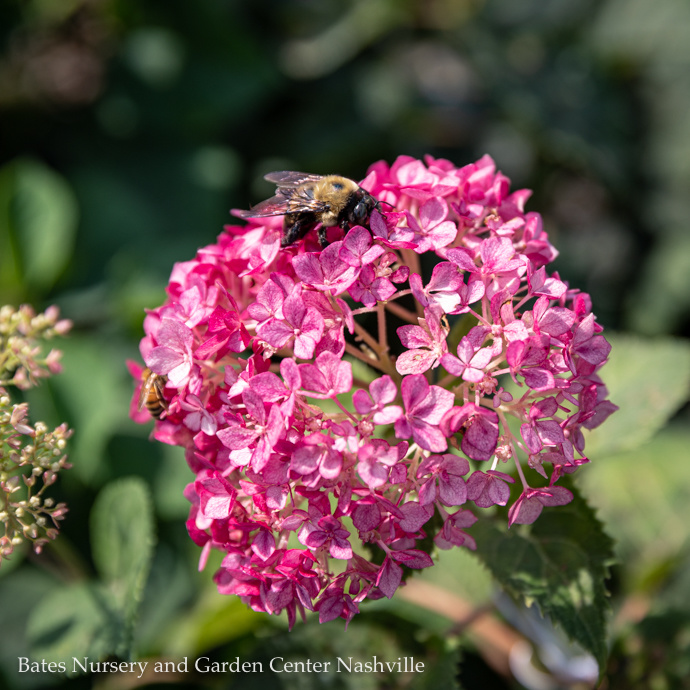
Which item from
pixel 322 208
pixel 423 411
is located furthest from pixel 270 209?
pixel 423 411

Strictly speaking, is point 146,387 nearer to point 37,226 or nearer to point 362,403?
point 362,403

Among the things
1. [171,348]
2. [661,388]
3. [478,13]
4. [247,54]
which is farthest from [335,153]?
[171,348]

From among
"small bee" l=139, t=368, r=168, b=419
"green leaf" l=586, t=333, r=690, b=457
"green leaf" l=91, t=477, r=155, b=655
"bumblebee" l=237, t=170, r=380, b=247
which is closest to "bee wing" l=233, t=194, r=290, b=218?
"bumblebee" l=237, t=170, r=380, b=247

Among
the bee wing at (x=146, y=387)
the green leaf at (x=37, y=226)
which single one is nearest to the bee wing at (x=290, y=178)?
the bee wing at (x=146, y=387)

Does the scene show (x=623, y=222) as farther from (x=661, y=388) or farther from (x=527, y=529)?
(x=527, y=529)

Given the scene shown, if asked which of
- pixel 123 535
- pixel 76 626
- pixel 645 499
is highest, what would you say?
pixel 123 535
